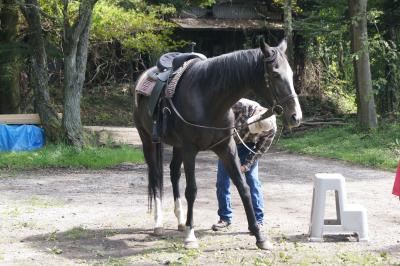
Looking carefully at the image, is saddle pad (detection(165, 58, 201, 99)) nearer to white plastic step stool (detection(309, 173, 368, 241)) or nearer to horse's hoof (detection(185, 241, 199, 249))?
horse's hoof (detection(185, 241, 199, 249))

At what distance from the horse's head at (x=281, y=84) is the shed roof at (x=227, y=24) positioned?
19644mm

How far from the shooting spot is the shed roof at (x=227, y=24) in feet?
84.9

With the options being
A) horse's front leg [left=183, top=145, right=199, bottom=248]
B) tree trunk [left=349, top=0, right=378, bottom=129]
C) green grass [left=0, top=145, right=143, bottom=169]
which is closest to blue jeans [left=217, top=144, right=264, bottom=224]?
horse's front leg [left=183, top=145, right=199, bottom=248]

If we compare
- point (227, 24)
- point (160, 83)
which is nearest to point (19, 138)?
point (160, 83)

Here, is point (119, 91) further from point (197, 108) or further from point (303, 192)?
point (197, 108)

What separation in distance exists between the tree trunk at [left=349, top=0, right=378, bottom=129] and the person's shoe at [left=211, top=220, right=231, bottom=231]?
11259 millimetres

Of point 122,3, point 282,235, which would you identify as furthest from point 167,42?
point 282,235

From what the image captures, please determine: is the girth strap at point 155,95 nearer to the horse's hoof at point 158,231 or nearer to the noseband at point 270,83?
the horse's hoof at point 158,231

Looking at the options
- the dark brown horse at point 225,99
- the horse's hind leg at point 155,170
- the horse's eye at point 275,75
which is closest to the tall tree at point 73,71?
the horse's hind leg at point 155,170

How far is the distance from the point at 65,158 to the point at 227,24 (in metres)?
14.1

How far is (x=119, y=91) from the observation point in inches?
1066

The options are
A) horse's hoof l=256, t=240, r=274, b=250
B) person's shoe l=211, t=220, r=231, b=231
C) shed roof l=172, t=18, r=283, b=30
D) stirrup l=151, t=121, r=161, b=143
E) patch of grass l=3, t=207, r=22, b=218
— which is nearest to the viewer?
horse's hoof l=256, t=240, r=274, b=250

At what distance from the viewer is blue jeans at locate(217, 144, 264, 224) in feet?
24.7

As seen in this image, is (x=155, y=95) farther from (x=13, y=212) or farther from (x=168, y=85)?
(x=13, y=212)
